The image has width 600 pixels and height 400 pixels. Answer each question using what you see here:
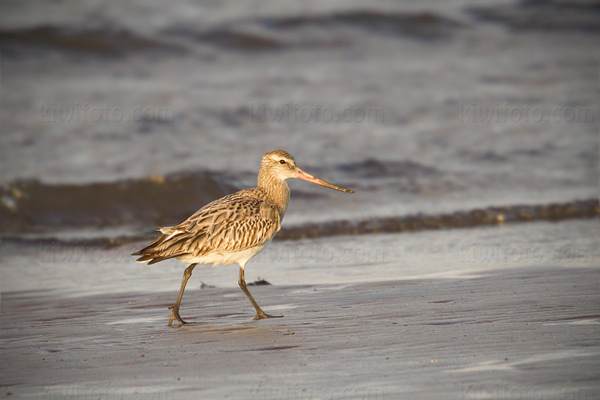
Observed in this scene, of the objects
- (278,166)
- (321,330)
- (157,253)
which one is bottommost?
(321,330)

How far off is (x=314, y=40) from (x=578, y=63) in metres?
6.61

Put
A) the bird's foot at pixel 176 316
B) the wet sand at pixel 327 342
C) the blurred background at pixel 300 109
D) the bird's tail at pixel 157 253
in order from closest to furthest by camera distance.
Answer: the wet sand at pixel 327 342 < the bird's foot at pixel 176 316 < the bird's tail at pixel 157 253 < the blurred background at pixel 300 109

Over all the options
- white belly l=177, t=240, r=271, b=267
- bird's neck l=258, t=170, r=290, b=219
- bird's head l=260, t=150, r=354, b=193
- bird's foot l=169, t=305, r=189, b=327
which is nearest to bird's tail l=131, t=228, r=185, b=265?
white belly l=177, t=240, r=271, b=267

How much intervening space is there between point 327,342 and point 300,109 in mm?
11506

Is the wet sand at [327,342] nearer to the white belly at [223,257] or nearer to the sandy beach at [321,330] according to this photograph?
the sandy beach at [321,330]

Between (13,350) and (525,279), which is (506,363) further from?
(13,350)

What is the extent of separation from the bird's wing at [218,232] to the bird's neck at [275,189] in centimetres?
38

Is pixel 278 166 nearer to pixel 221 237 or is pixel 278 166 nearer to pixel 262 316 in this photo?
pixel 221 237

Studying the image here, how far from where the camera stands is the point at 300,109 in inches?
657

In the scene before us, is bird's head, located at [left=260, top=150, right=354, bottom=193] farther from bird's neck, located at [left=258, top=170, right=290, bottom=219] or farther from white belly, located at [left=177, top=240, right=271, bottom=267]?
white belly, located at [left=177, top=240, right=271, bottom=267]

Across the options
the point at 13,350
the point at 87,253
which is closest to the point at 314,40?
the point at 87,253

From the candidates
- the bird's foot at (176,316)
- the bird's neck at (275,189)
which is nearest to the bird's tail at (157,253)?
the bird's foot at (176,316)

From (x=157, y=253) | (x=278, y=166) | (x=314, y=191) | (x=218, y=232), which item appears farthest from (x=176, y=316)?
(x=314, y=191)

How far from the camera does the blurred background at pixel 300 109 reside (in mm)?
11977
